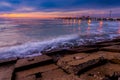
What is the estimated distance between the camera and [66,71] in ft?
11.4

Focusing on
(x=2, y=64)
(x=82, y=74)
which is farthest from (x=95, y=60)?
(x=2, y=64)

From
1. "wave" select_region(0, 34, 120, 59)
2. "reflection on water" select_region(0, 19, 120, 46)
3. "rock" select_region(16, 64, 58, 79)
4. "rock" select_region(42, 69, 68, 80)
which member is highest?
"rock" select_region(42, 69, 68, 80)

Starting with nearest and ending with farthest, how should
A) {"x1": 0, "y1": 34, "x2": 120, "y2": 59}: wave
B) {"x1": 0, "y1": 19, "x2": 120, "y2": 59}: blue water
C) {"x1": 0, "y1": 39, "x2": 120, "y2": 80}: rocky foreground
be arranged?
{"x1": 0, "y1": 39, "x2": 120, "y2": 80}: rocky foreground, {"x1": 0, "y1": 34, "x2": 120, "y2": 59}: wave, {"x1": 0, "y1": 19, "x2": 120, "y2": 59}: blue water

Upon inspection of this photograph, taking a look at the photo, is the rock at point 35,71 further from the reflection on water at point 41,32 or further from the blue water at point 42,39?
the reflection on water at point 41,32

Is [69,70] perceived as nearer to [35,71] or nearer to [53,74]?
[53,74]

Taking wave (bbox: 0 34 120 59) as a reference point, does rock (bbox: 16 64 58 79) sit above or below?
above

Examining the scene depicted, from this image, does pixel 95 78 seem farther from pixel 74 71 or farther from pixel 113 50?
pixel 113 50

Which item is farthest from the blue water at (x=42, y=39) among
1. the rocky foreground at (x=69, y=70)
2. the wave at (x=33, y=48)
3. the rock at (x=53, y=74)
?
the rock at (x=53, y=74)

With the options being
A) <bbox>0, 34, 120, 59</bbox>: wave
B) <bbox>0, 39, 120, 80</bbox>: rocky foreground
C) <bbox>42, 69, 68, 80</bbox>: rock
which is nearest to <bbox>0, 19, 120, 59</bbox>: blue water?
<bbox>0, 34, 120, 59</bbox>: wave

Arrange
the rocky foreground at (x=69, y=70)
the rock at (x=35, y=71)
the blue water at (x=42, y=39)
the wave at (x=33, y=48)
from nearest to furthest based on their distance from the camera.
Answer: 1. the rocky foreground at (x=69, y=70)
2. the rock at (x=35, y=71)
3. the wave at (x=33, y=48)
4. the blue water at (x=42, y=39)

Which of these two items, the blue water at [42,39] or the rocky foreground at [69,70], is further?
the blue water at [42,39]

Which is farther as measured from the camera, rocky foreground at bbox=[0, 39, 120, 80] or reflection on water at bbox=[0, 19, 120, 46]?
reflection on water at bbox=[0, 19, 120, 46]

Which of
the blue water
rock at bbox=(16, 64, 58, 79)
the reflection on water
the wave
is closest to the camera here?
rock at bbox=(16, 64, 58, 79)

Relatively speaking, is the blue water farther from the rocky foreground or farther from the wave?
the rocky foreground
